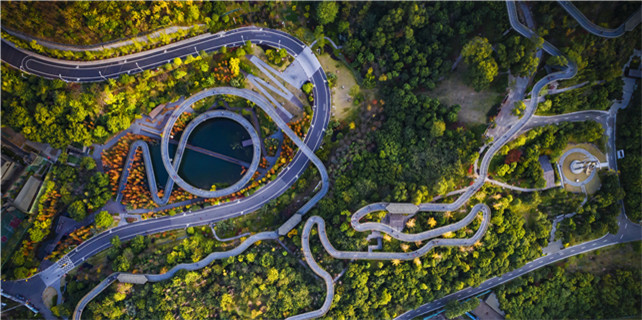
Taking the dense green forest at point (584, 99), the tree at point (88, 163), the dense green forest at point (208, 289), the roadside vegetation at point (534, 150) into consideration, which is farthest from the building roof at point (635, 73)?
the tree at point (88, 163)

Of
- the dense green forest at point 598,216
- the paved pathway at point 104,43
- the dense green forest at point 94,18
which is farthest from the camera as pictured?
the dense green forest at point 598,216

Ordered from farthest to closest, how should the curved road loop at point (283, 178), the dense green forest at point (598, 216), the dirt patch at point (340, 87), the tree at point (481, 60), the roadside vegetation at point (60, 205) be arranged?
the dirt patch at point (340, 87)
the dense green forest at point (598, 216)
the roadside vegetation at point (60, 205)
the curved road loop at point (283, 178)
the tree at point (481, 60)

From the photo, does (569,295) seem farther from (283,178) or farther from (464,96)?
(283,178)

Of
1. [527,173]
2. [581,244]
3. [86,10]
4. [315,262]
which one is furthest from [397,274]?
[86,10]

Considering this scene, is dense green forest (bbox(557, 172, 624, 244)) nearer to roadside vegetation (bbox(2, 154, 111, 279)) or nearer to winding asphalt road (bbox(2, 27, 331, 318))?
winding asphalt road (bbox(2, 27, 331, 318))

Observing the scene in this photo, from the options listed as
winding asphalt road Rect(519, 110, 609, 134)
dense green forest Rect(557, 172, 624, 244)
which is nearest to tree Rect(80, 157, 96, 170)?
winding asphalt road Rect(519, 110, 609, 134)

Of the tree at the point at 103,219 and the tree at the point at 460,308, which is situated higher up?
the tree at the point at 103,219

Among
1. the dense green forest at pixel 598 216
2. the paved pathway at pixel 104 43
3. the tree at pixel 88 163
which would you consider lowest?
the dense green forest at pixel 598 216

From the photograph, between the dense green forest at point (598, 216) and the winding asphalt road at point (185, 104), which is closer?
the winding asphalt road at point (185, 104)

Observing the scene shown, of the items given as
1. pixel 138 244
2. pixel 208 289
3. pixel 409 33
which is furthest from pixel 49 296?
pixel 409 33

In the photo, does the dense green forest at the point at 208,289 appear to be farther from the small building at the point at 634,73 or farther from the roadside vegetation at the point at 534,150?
the small building at the point at 634,73
